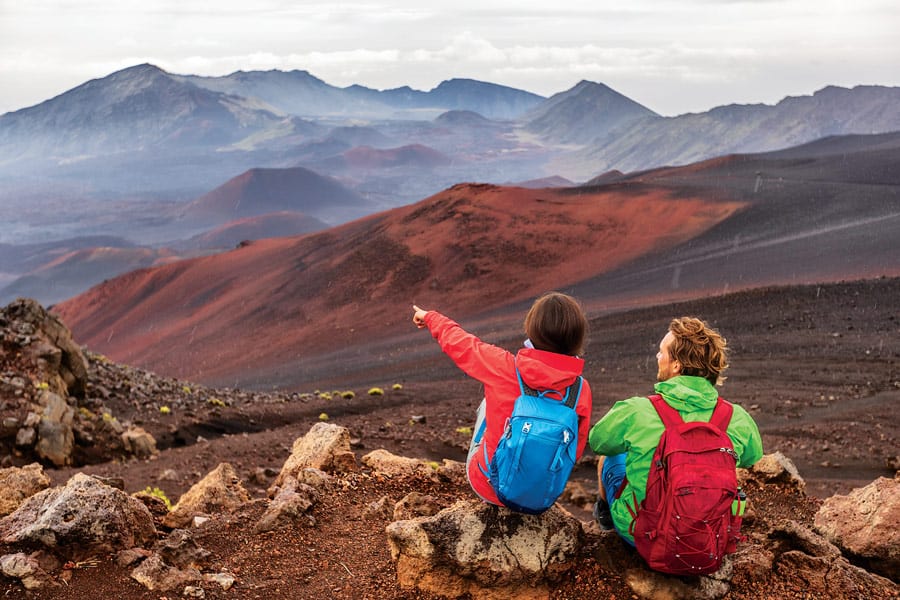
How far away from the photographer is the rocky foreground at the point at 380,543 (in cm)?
348

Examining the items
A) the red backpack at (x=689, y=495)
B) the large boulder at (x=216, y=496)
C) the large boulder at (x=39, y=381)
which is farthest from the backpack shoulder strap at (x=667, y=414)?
the large boulder at (x=39, y=381)

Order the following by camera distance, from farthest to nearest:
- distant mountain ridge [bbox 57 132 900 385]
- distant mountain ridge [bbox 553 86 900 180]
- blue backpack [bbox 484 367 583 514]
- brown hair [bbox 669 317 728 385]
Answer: distant mountain ridge [bbox 553 86 900 180], distant mountain ridge [bbox 57 132 900 385], brown hair [bbox 669 317 728 385], blue backpack [bbox 484 367 583 514]

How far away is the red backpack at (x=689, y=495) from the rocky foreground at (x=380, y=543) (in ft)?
0.98

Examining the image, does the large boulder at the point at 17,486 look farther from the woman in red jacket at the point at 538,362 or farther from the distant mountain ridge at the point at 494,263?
the distant mountain ridge at the point at 494,263

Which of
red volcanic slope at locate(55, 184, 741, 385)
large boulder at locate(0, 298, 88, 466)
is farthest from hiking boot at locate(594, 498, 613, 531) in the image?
red volcanic slope at locate(55, 184, 741, 385)

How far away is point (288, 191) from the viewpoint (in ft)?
533

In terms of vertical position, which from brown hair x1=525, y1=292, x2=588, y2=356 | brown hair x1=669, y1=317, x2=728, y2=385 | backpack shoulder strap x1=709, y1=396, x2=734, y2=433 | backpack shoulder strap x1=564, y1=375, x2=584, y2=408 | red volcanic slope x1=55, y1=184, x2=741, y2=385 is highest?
brown hair x1=525, y1=292, x2=588, y2=356

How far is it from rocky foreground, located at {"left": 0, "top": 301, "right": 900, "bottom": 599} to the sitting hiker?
310mm

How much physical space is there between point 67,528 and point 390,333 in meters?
27.6

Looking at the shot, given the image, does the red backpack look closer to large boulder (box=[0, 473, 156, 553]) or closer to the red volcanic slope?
large boulder (box=[0, 473, 156, 553])

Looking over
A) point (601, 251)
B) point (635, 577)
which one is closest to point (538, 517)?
point (635, 577)

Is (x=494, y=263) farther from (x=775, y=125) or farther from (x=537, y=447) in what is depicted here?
(x=775, y=125)

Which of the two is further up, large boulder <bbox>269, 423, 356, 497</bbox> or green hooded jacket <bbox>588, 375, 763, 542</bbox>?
green hooded jacket <bbox>588, 375, 763, 542</bbox>

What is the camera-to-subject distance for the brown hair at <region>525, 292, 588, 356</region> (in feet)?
10.3
